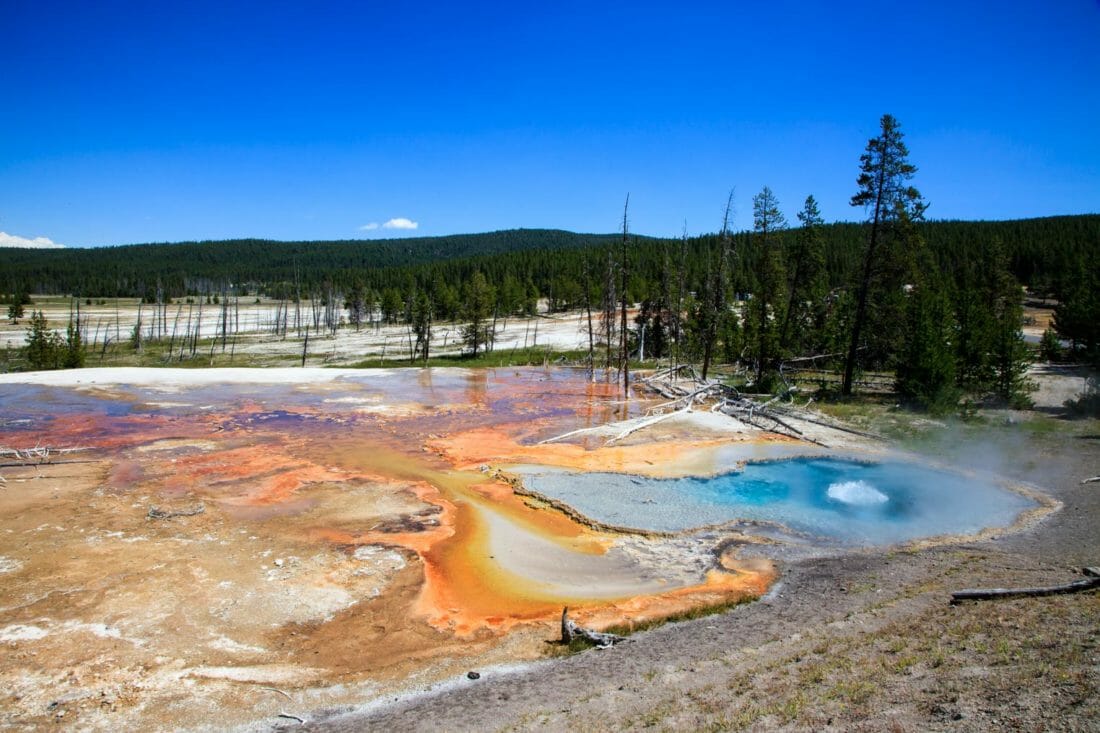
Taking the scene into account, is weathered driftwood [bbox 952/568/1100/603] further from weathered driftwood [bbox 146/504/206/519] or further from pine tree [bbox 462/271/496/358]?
pine tree [bbox 462/271/496/358]

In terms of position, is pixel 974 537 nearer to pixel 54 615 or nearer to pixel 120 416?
pixel 54 615

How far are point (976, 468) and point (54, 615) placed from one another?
22.6 m

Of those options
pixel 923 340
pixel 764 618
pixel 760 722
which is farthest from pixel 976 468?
pixel 760 722

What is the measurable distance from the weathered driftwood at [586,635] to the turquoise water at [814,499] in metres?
5.44

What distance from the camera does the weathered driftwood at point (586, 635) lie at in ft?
30.2

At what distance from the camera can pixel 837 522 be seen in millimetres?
14859

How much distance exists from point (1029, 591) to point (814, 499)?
26.4ft

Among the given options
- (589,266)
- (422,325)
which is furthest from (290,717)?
(589,266)

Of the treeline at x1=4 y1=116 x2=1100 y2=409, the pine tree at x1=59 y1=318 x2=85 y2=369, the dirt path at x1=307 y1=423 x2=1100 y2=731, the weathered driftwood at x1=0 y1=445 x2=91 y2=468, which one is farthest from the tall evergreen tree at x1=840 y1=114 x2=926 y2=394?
the pine tree at x1=59 y1=318 x2=85 y2=369

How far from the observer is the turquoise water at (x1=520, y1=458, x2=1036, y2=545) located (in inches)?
570

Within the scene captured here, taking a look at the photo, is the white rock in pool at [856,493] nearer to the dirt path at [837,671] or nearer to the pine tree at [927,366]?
the dirt path at [837,671]

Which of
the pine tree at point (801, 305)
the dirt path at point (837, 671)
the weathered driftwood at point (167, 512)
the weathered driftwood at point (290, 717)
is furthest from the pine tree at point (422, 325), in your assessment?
the weathered driftwood at point (290, 717)

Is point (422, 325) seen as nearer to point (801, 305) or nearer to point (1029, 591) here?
point (801, 305)

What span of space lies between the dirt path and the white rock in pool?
17.4 feet
